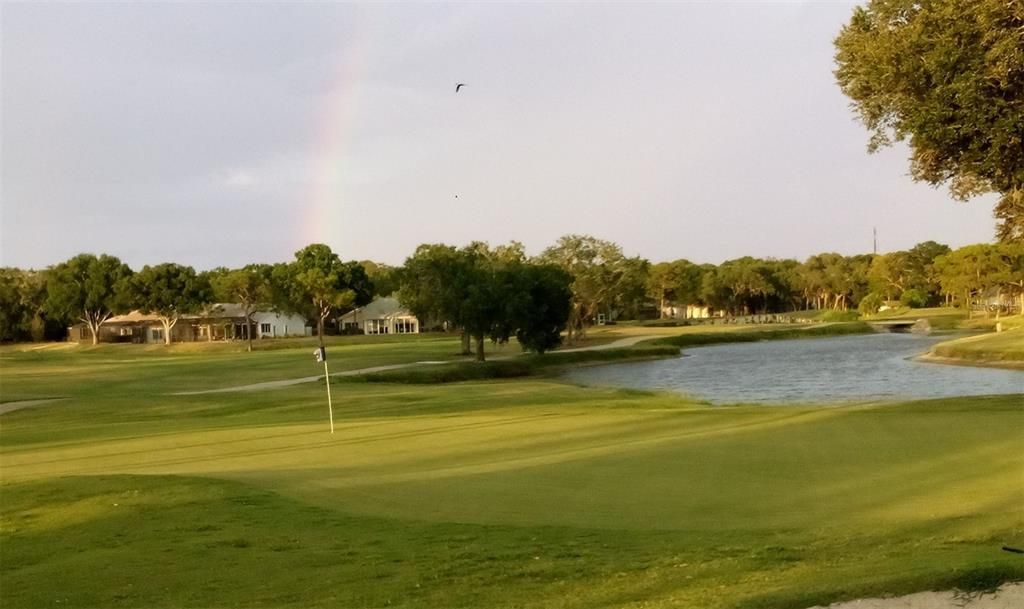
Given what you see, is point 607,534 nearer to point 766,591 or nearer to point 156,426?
point 766,591

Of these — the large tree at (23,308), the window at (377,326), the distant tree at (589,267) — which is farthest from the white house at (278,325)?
the distant tree at (589,267)

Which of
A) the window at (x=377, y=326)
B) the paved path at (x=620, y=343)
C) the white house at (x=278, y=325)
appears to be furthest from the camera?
the window at (x=377, y=326)

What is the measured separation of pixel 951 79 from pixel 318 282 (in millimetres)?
94971

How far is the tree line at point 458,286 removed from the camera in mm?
69688

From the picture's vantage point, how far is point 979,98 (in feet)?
40.7

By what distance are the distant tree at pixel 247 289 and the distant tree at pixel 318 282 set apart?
1991 millimetres

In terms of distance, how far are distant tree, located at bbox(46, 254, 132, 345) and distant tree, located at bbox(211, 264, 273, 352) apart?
9.95 m

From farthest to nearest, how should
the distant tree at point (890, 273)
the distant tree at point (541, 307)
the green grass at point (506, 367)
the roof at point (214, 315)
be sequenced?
the distant tree at point (890, 273)
the roof at point (214, 315)
the distant tree at point (541, 307)
the green grass at point (506, 367)

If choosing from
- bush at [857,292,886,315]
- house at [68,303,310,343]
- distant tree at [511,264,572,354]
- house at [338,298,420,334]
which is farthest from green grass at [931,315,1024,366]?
house at [68,303,310,343]

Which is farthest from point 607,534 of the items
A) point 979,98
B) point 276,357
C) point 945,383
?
point 276,357

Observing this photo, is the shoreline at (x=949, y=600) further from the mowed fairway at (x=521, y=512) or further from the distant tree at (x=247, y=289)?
the distant tree at (x=247, y=289)

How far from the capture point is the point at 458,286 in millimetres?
68000

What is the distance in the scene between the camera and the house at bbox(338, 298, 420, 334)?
123312 mm

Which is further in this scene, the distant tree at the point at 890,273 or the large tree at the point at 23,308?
the distant tree at the point at 890,273
